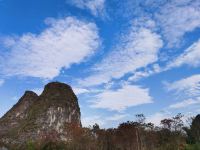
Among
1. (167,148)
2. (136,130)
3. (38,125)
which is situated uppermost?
(38,125)

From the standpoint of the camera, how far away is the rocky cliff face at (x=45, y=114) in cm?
10555

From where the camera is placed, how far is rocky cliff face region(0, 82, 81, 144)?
346 ft

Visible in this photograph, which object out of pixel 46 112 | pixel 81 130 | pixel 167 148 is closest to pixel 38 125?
pixel 46 112

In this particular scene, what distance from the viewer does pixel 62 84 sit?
114312mm

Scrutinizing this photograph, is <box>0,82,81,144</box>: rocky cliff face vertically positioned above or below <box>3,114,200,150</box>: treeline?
above

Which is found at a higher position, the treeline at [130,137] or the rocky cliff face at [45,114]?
the rocky cliff face at [45,114]

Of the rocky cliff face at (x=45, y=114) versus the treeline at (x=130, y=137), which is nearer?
the treeline at (x=130, y=137)

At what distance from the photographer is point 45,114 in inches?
4321

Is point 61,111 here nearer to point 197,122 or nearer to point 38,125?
point 38,125

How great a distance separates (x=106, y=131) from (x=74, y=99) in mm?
53106

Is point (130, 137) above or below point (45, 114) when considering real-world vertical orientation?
below

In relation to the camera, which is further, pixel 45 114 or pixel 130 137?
pixel 45 114

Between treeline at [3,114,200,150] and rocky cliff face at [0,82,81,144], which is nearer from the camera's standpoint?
treeline at [3,114,200,150]

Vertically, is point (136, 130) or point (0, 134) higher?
point (0, 134)
